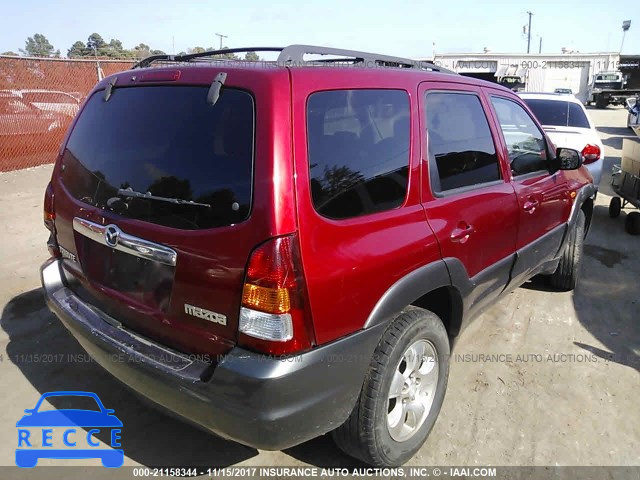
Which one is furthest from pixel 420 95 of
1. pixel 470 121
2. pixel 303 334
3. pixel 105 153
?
pixel 105 153

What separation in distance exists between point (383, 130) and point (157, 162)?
1.02 metres

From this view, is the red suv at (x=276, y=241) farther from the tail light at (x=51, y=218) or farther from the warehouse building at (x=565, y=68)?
the warehouse building at (x=565, y=68)

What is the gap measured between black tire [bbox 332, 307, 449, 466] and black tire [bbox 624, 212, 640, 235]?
522 centimetres

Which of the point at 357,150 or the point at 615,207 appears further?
the point at 615,207

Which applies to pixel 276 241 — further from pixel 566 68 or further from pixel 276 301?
pixel 566 68

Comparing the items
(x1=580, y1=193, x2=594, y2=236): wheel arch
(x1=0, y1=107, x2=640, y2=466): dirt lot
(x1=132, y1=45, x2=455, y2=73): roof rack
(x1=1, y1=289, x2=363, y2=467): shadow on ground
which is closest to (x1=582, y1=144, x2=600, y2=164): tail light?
(x1=580, y1=193, x2=594, y2=236): wheel arch

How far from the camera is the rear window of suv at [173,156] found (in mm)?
1856

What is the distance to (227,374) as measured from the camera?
183cm

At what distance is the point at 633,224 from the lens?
6367 millimetres

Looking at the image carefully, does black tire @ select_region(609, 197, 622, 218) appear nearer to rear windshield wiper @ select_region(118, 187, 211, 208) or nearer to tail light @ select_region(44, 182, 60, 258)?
rear windshield wiper @ select_region(118, 187, 211, 208)

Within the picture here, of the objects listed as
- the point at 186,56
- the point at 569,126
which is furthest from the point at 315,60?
the point at 569,126

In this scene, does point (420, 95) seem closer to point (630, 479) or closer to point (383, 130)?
point (383, 130)

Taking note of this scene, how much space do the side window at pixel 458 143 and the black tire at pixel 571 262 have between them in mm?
1777

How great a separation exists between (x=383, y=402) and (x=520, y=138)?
7.69 ft
